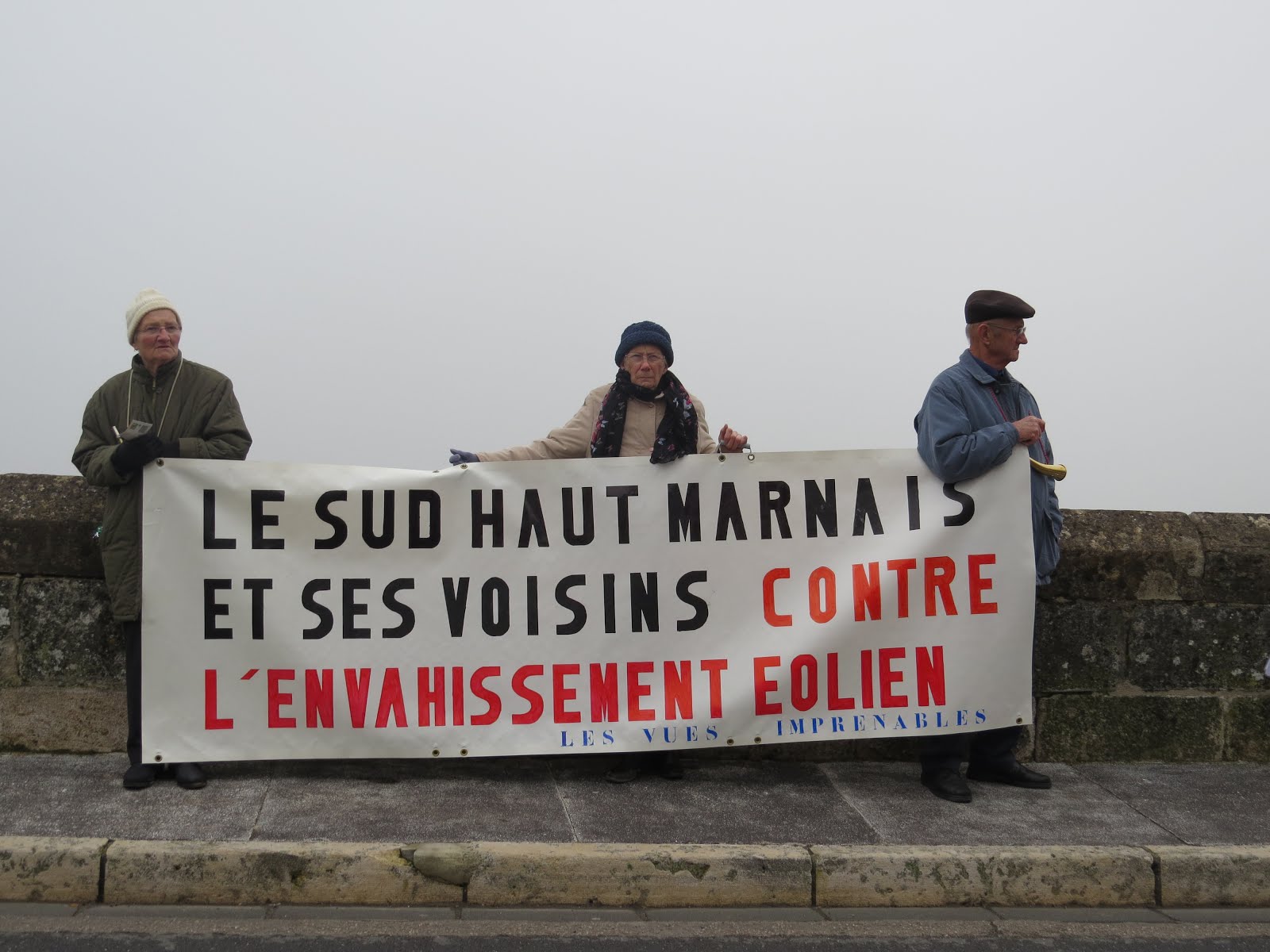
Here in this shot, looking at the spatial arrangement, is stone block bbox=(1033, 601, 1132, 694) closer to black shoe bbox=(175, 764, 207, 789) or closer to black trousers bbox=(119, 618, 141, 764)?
black shoe bbox=(175, 764, 207, 789)

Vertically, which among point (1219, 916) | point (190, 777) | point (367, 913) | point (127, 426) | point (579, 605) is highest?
point (127, 426)

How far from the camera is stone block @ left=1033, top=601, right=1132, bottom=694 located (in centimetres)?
574

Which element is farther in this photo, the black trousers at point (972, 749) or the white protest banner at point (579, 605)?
the black trousers at point (972, 749)

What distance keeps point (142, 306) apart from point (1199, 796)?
4.79 meters

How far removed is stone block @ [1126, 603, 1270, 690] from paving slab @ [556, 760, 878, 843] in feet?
5.36

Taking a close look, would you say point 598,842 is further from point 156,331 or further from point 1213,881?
point 156,331

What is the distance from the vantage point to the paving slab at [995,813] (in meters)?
4.64

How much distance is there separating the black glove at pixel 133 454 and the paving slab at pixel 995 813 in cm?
313

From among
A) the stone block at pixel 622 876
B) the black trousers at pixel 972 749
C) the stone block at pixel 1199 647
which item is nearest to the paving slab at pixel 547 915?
the stone block at pixel 622 876

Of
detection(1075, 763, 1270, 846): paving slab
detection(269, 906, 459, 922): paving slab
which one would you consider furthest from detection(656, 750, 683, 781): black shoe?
detection(1075, 763, 1270, 846): paving slab

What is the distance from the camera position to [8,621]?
17.6ft

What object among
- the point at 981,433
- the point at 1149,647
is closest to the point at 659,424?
the point at 981,433

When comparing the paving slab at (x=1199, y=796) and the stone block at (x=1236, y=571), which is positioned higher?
the stone block at (x=1236, y=571)

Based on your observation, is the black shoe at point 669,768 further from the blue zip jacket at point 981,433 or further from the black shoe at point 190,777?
the black shoe at point 190,777
